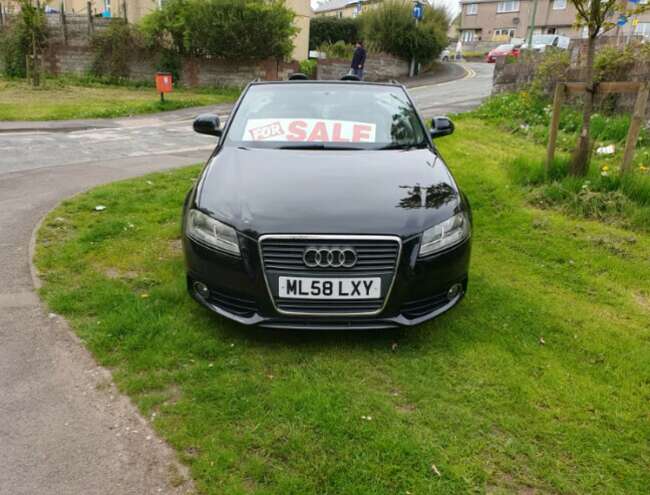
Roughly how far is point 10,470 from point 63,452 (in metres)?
0.21

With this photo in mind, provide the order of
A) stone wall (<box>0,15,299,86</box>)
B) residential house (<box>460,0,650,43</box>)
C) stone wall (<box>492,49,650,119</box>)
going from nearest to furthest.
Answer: stone wall (<box>492,49,650,119</box>) < stone wall (<box>0,15,299,86</box>) < residential house (<box>460,0,650,43</box>)

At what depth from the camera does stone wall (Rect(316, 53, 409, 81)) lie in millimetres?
26172

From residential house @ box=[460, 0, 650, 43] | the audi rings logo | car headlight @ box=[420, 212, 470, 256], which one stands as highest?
residential house @ box=[460, 0, 650, 43]

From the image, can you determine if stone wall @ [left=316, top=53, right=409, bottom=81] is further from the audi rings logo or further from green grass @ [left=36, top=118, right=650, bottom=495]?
the audi rings logo

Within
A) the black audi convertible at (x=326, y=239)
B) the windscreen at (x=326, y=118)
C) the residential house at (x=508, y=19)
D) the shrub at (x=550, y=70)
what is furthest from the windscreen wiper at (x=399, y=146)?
the residential house at (x=508, y=19)

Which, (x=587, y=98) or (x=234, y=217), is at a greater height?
(x=587, y=98)

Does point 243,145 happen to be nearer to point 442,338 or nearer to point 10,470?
point 442,338

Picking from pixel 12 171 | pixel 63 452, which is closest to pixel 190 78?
pixel 12 171

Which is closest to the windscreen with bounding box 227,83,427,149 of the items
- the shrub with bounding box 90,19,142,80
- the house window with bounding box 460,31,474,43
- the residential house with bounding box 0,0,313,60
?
the shrub with bounding box 90,19,142,80

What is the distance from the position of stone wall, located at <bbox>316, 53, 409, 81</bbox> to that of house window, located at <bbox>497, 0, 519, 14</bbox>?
39.6 m

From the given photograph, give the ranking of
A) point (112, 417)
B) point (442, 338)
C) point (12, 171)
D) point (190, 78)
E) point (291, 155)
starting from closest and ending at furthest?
point (112, 417), point (442, 338), point (291, 155), point (12, 171), point (190, 78)

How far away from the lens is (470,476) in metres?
2.31

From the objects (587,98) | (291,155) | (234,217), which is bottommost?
(234,217)

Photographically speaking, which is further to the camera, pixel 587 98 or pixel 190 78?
pixel 190 78
